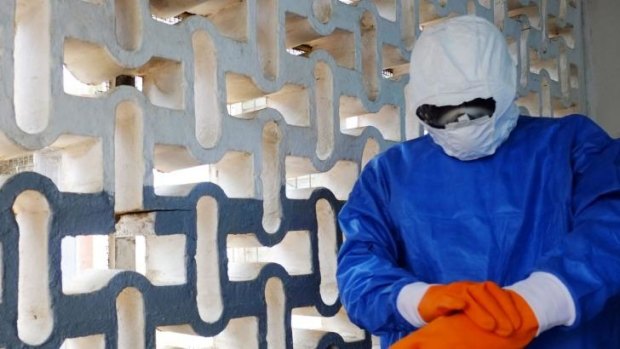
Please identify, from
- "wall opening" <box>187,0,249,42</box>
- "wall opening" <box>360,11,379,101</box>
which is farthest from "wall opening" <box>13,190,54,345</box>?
"wall opening" <box>360,11,379,101</box>

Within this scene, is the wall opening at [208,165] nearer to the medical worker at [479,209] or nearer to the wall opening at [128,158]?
the wall opening at [128,158]

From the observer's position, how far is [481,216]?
3.16 ft

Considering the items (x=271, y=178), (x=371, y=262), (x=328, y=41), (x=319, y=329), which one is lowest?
(x=319, y=329)

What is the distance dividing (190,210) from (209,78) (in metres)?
0.18

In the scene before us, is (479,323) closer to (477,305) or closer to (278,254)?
(477,305)

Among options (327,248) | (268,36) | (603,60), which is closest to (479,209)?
(327,248)

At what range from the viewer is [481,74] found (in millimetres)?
911

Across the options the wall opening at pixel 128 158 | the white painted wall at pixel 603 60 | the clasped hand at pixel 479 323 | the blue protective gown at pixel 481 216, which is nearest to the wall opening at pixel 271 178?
the blue protective gown at pixel 481 216

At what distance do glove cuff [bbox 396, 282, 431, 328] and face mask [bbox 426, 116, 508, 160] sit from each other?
0.18 m

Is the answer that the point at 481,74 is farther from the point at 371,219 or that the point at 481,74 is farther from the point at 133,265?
the point at 133,265

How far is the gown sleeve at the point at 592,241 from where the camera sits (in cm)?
83

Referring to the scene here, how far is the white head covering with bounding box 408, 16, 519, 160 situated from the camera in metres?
0.91

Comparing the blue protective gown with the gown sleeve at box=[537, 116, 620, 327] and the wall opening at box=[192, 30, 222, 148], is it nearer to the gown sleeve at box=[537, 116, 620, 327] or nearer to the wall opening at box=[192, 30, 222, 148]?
the gown sleeve at box=[537, 116, 620, 327]

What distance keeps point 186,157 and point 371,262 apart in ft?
0.86
